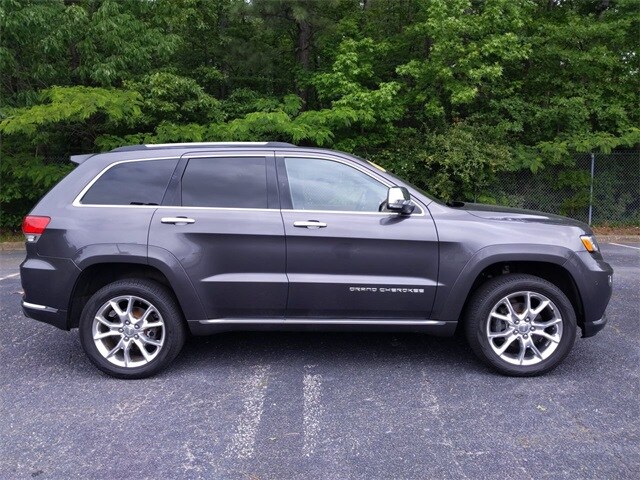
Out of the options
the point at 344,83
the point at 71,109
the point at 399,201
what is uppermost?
the point at 344,83

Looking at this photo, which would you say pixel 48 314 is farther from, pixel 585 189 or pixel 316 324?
pixel 585 189

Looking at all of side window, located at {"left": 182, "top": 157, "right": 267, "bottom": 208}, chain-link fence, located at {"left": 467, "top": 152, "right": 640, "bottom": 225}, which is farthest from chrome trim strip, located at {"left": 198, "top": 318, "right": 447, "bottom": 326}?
chain-link fence, located at {"left": 467, "top": 152, "right": 640, "bottom": 225}

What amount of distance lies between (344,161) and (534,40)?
38.0ft

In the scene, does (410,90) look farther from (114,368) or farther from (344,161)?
(114,368)

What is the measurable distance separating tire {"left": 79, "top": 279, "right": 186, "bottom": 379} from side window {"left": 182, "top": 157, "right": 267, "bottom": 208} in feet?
2.64

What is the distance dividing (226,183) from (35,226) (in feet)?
4.92

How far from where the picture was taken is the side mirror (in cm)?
418

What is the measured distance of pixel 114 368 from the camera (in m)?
4.32

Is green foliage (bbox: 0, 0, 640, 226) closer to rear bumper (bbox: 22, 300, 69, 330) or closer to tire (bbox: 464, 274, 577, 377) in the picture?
rear bumper (bbox: 22, 300, 69, 330)

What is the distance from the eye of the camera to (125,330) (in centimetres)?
433

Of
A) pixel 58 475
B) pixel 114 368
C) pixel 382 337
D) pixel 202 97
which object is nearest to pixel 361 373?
pixel 382 337

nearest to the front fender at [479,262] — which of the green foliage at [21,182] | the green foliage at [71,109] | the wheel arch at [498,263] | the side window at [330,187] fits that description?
the wheel arch at [498,263]

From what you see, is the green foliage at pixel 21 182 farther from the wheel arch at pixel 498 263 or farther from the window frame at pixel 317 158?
the wheel arch at pixel 498 263

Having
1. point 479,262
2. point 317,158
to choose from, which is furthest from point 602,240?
point 317,158
